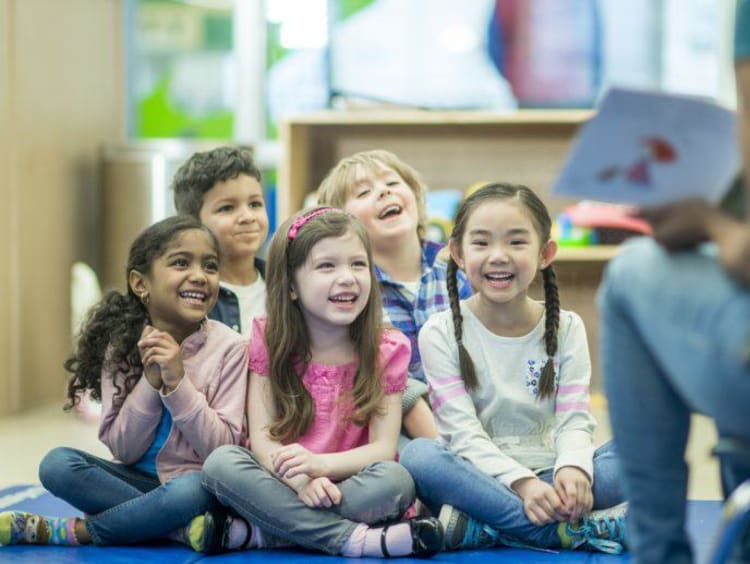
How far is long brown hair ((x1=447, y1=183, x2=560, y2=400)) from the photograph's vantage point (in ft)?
7.00

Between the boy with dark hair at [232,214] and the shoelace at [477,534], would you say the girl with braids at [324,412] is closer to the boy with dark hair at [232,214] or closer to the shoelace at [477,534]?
the shoelace at [477,534]

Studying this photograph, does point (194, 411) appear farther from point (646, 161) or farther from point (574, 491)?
point (646, 161)

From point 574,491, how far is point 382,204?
80 cm

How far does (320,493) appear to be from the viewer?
1995mm

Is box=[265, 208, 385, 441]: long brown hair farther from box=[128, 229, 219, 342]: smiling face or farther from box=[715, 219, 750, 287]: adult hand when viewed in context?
box=[715, 219, 750, 287]: adult hand

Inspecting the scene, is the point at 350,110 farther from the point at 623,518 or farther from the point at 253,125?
the point at 623,518

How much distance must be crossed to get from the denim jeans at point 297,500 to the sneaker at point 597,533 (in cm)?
28

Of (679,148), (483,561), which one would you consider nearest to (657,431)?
(679,148)

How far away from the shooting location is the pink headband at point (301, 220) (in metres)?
2.19

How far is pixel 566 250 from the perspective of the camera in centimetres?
405

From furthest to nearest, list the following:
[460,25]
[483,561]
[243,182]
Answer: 1. [460,25]
2. [243,182]
3. [483,561]

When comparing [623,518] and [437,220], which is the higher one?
[437,220]

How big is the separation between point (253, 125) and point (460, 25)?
3.08 feet

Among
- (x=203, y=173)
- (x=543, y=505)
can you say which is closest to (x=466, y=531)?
(x=543, y=505)
